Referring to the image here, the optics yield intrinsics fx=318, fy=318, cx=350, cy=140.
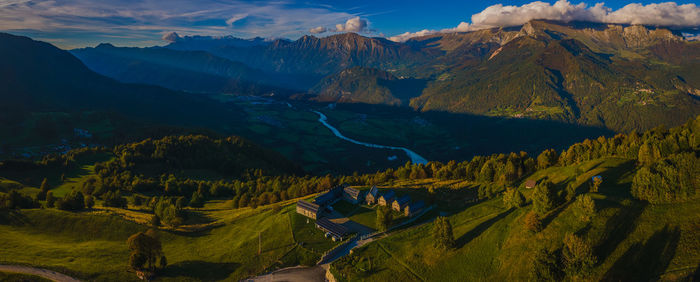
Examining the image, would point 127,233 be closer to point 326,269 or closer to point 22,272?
point 22,272

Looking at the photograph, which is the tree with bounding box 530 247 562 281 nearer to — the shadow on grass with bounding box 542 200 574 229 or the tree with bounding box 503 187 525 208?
the shadow on grass with bounding box 542 200 574 229

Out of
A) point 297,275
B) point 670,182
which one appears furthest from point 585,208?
point 297,275

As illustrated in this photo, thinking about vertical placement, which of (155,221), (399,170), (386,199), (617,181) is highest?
(617,181)

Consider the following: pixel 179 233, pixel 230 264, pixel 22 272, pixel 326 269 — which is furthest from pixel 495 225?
pixel 22 272

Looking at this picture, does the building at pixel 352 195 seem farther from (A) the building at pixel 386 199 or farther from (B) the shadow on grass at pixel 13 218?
(B) the shadow on grass at pixel 13 218

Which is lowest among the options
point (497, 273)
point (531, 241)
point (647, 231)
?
point (497, 273)

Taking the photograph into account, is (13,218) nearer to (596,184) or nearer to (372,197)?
(372,197)

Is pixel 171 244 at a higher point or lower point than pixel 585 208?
lower
